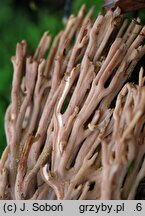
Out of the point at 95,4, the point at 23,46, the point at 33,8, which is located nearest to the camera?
the point at 23,46

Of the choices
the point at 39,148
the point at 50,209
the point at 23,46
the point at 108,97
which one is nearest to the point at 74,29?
the point at 23,46

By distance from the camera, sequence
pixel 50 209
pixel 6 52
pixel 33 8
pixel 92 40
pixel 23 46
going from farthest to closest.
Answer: pixel 33 8, pixel 6 52, pixel 23 46, pixel 92 40, pixel 50 209

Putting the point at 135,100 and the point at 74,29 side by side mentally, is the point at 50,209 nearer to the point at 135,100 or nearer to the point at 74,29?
the point at 135,100

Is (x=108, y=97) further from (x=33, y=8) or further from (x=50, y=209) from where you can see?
(x=33, y=8)

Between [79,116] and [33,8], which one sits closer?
[79,116]

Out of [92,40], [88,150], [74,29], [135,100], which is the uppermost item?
[74,29]

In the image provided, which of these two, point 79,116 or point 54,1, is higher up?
point 54,1
